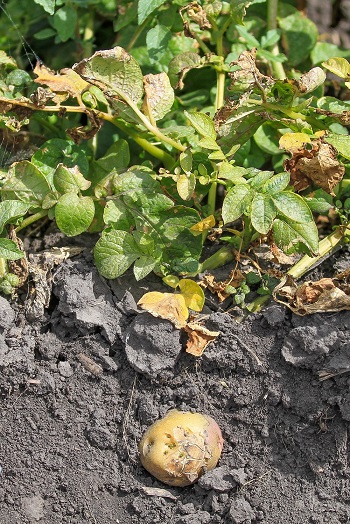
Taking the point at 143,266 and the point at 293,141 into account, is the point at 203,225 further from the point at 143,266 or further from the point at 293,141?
the point at 293,141

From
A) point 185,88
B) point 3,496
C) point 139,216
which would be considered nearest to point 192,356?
point 139,216

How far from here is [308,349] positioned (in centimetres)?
169

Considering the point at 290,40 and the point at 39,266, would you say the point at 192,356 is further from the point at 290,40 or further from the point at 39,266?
the point at 290,40

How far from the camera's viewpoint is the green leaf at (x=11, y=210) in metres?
1.81

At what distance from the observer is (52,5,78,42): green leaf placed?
2.22 metres

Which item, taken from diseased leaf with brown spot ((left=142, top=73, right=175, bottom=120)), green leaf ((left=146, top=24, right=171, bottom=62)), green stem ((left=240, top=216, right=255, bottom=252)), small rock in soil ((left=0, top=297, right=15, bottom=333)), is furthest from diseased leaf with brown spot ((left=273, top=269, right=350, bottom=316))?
green leaf ((left=146, top=24, right=171, bottom=62))

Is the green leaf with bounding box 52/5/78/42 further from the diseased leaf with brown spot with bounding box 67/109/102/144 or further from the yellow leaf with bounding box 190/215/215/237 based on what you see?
the yellow leaf with bounding box 190/215/215/237

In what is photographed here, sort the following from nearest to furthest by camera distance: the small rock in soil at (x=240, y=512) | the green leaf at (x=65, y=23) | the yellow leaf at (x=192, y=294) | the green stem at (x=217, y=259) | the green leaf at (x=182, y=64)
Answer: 1. the small rock in soil at (x=240, y=512)
2. the yellow leaf at (x=192, y=294)
3. the green stem at (x=217, y=259)
4. the green leaf at (x=182, y=64)
5. the green leaf at (x=65, y=23)

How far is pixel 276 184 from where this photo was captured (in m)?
1.70

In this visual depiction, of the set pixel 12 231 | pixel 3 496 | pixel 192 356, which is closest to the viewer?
pixel 3 496

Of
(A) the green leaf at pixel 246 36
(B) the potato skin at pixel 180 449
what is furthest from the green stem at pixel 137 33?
(B) the potato skin at pixel 180 449

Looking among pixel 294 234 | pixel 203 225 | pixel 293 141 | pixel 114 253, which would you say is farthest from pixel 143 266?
pixel 293 141

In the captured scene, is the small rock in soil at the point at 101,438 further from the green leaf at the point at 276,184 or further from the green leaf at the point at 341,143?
the green leaf at the point at 341,143

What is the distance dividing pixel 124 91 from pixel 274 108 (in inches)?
16.4
